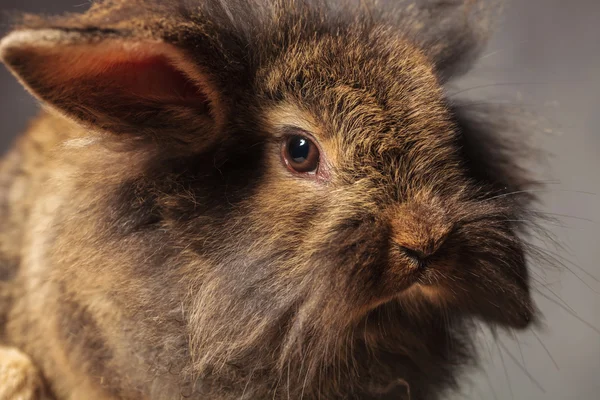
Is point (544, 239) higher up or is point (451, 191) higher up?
point (451, 191)

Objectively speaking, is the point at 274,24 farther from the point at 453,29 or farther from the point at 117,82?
the point at 453,29

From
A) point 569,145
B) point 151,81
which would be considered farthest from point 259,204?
point 569,145

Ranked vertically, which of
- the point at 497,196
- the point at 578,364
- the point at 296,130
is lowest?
the point at 578,364

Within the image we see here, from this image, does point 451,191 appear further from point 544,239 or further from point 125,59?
point 125,59

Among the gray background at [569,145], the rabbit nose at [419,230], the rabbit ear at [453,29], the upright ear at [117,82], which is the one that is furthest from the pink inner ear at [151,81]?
the gray background at [569,145]

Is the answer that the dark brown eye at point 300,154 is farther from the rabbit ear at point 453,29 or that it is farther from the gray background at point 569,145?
the gray background at point 569,145

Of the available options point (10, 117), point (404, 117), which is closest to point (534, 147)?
point (404, 117)

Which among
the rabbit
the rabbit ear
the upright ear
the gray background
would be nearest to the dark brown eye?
the rabbit
